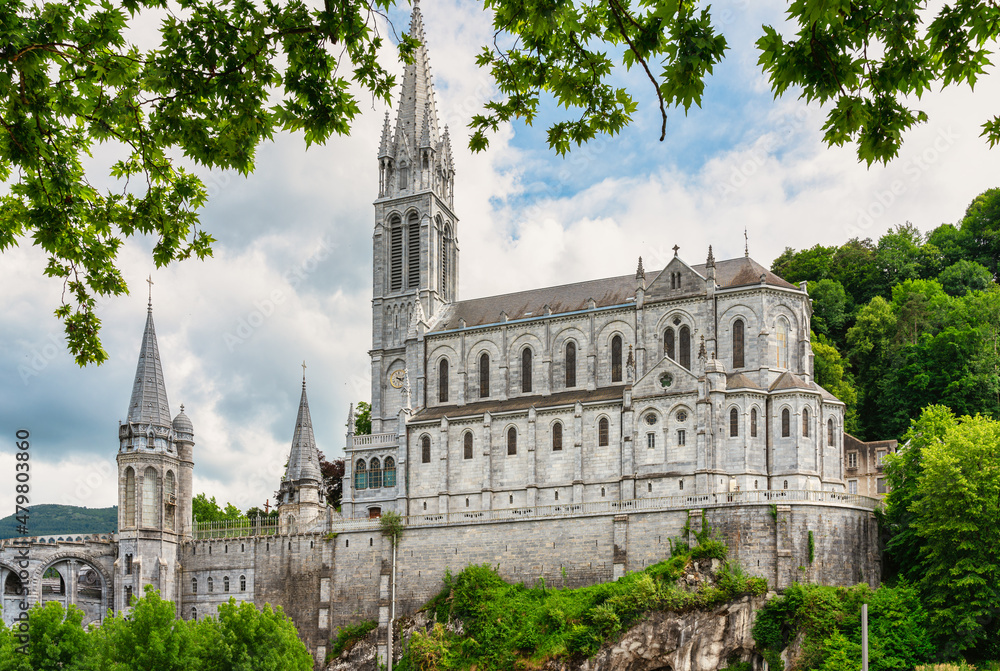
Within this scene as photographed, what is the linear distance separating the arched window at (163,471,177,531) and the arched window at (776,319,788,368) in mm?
37649

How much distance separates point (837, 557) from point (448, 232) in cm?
3719

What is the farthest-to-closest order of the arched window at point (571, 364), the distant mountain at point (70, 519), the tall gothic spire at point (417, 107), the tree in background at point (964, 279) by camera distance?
the distant mountain at point (70, 519)
the tree in background at point (964, 279)
the tall gothic spire at point (417, 107)
the arched window at point (571, 364)

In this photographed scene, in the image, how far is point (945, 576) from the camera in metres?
47.9

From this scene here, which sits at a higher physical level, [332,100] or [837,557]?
[332,100]

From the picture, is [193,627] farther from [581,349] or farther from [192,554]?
[581,349]

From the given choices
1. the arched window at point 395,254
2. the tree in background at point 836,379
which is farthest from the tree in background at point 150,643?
the tree in background at point 836,379

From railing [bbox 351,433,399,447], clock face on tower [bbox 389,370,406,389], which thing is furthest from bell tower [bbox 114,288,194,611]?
clock face on tower [bbox 389,370,406,389]

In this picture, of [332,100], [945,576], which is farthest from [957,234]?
[332,100]

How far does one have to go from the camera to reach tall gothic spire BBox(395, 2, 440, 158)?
7838 cm

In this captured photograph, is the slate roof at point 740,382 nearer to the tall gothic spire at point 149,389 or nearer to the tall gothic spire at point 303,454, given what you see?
the tall gothic spire at point 303,454

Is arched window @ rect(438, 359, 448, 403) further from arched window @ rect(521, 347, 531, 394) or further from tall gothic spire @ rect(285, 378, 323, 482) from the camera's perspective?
tall gothic spire @ rect(285, 378, 323, 482)

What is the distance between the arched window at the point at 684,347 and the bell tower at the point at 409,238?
17.3 m

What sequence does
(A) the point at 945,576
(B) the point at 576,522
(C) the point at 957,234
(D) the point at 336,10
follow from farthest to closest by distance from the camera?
(C) the point at 957,234, (B) the point at 576,522, (A) the point at 945,576, (D) the point at 336,10

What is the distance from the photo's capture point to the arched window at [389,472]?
222 feet
